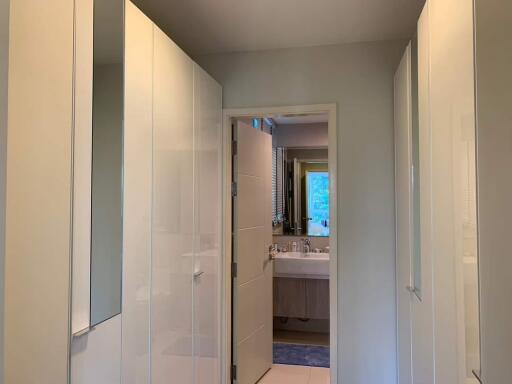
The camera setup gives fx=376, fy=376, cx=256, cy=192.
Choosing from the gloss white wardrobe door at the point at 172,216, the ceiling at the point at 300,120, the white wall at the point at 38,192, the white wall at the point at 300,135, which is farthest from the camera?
the white wall at the point at 300,135

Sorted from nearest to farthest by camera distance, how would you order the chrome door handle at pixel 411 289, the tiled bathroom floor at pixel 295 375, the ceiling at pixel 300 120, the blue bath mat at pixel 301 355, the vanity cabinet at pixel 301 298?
the chrome door handle at pixel 411 289 < the tiled bathroom floor at pixel 295 375 < the blue bath mat at pixel 301 355 < the vanity cabinet at pixel 301 298 < the ceiling at pixel 300 120

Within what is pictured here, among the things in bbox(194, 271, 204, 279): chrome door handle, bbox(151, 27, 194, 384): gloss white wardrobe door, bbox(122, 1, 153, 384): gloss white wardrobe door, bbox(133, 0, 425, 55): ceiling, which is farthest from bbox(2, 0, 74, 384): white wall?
bbox(133, 0, 425, 55): ceiling

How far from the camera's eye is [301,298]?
4.04 m

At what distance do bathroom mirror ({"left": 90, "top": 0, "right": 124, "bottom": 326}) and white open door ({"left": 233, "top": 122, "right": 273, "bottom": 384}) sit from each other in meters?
1.45

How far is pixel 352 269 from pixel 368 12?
1603 mm

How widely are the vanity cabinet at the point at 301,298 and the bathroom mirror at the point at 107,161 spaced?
289 cm

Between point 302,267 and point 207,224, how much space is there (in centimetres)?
167

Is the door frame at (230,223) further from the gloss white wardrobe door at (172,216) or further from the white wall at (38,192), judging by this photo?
the white wall at (38,192)

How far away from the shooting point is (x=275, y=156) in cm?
436

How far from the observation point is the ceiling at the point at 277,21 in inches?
81.7

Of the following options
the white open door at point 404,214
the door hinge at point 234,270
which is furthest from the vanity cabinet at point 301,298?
the white open door at point 404,214

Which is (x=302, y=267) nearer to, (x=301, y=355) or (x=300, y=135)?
(x=301, y=355)

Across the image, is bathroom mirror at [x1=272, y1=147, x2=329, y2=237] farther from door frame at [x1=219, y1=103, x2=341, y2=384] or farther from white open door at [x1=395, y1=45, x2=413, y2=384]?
white open door at [x1=395, y1=45, x2=413, y2=384]

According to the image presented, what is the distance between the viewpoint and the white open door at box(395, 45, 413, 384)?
1.95 metres
